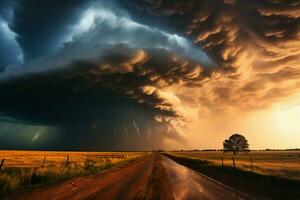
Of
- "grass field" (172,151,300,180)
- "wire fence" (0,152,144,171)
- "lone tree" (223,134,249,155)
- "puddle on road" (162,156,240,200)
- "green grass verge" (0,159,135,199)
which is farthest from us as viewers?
"lone tree" (223,134,249,155)

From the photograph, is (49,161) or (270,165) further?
(49,161)

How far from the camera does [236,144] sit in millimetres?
110188

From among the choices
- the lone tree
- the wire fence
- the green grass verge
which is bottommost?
the green grass verge

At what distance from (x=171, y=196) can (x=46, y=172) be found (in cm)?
1291

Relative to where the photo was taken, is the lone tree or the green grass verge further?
the lone tree

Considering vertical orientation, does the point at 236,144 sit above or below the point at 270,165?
above

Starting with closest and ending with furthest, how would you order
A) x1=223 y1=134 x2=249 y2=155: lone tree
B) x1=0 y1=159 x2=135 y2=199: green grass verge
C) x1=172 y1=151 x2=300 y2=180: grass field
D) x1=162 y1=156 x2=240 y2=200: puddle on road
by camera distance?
x1=162 y1=156 x2=240 y2=200: puddle on road → x1=0 y1=159 x2=135 y2=199: green grass verge → x1=172 y1=151 x2=300 y2=180: grass field → x1=223 y1=134 x2=249 y2=155: lone tree

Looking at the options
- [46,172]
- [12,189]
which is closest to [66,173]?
[46,172]

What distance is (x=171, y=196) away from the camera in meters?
11.7

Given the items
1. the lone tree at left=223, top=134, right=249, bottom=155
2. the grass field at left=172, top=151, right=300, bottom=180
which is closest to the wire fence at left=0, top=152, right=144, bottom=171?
the grass field at left=172, top=151, right=300, bottom=180

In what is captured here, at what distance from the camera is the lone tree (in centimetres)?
10916

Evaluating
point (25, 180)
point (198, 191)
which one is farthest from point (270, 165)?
point (25, 180)

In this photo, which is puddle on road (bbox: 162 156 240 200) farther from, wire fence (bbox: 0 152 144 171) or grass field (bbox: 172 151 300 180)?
wire fence (bbox: 0 152 144 171)

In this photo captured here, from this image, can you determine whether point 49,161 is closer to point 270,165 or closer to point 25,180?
point 25,180
